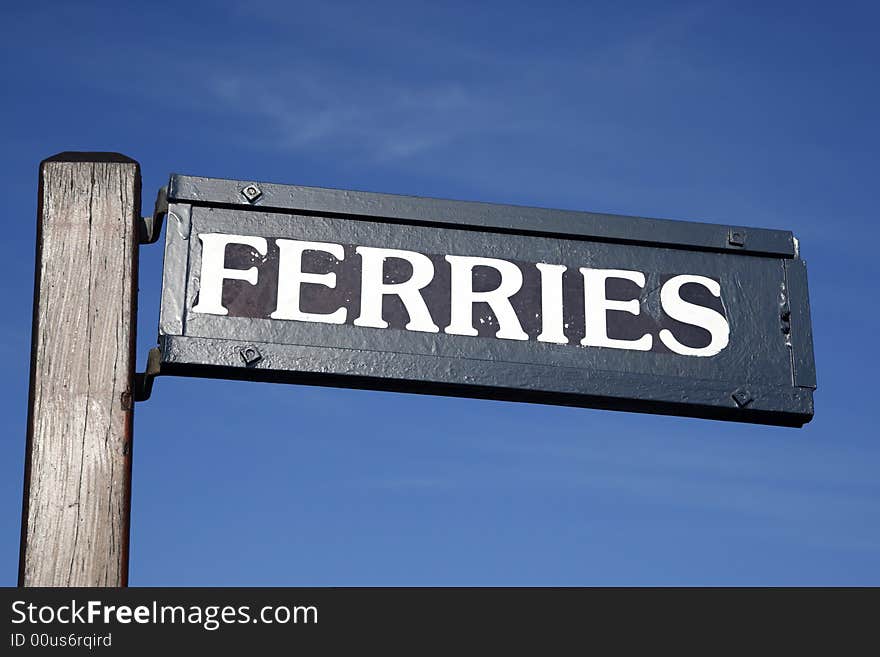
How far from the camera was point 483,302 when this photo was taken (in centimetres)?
297

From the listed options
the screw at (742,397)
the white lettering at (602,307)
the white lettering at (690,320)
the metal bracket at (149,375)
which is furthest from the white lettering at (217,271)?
the screw at (742,397)

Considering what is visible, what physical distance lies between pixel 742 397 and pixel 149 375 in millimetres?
1287

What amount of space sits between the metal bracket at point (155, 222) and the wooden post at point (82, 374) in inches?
1.6

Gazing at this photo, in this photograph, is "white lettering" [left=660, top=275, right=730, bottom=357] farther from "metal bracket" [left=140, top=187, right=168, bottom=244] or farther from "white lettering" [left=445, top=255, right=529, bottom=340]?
"metal bracket" [left=140, top=187, right=168, bottom=244]

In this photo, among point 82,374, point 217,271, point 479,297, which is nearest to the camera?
point 82,374

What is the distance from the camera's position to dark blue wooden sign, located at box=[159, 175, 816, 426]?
2.84 meters

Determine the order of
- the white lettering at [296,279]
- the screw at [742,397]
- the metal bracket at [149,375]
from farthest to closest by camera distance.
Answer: the screw at [742,397]
the white lettering at [296,279]
the metal bracket at [149,375]

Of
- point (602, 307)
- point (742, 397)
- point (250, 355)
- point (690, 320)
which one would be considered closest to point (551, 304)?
point (602, 307)

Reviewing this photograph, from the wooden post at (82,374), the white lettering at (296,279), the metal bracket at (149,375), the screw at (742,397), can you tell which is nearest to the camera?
the wooden post at (82,374)

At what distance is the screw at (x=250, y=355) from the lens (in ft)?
9.20

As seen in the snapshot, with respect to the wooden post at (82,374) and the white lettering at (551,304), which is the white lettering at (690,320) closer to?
the white lettering at (551,304)

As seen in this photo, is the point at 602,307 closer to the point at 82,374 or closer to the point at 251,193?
the point at 251,193
